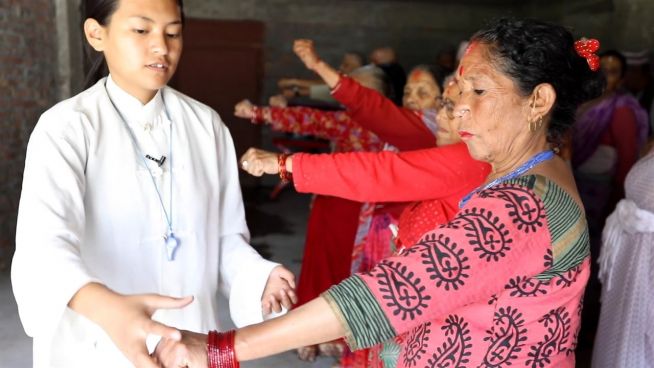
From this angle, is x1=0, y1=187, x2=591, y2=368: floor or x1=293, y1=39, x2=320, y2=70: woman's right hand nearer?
x1=293, y1=39, x2=320, y2=70: woman's right hand

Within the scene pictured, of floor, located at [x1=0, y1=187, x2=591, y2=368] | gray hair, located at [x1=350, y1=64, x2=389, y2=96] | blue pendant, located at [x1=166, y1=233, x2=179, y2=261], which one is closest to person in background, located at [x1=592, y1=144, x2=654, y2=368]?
floor, located at [x1=0, y1=187, x2=591, y2=368]

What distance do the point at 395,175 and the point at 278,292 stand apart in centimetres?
54

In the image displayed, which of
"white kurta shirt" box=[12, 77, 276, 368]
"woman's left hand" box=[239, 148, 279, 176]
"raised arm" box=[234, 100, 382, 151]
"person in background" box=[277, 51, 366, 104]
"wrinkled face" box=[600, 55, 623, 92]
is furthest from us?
"person in background" box=[277, 51, 366, 104]

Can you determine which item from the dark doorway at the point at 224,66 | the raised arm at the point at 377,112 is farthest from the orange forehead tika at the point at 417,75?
the dark doorway at the point at 224,66

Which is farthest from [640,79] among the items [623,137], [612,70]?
[623,137]

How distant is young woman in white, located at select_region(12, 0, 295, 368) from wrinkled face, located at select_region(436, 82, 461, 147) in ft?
2.32

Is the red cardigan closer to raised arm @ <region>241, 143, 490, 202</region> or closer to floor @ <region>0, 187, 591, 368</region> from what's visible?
raised arm @ <region>241, 143, 490, 202</region>

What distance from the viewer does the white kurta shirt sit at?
103 centimetres

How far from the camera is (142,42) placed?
1221mm

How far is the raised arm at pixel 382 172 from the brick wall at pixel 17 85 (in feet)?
10.3

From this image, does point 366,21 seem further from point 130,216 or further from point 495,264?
point 495,264

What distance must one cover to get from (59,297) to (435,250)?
25.4 inches

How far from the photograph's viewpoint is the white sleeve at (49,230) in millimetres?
986

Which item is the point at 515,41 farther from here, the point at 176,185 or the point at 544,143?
the point at 176,185
